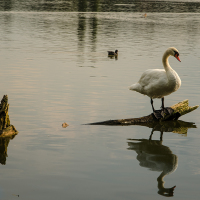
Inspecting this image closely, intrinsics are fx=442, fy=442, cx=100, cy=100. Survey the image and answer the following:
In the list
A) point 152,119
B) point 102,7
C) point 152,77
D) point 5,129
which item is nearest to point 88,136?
point 5,129

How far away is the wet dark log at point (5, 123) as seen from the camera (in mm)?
10719

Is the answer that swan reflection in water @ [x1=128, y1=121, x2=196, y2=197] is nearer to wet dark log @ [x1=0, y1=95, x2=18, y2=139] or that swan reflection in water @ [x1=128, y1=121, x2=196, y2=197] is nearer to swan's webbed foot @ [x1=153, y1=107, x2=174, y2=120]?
swan's webbed foot @ [x1=153, y1=107, x2=174, y2=120]

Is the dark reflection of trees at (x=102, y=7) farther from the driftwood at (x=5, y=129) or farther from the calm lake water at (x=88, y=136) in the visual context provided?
the driftwood at (x=5, y=129)

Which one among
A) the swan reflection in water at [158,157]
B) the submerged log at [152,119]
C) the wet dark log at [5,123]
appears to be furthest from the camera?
the submerged log at [152,119]

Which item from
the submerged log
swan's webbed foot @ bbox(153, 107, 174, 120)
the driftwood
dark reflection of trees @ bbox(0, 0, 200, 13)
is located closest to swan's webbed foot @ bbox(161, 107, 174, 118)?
swan's webbed foot @ bbox(153, 107, 174, 120)

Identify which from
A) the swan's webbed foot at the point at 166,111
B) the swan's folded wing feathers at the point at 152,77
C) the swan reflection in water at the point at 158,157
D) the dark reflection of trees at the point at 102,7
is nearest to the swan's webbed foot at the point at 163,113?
the swan's webbed foot at the point at 166,111

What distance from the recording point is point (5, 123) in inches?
429

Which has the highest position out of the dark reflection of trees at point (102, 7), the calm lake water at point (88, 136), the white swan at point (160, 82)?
the white swan at point (160, 82)

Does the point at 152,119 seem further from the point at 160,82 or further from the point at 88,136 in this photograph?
the point at 88,136

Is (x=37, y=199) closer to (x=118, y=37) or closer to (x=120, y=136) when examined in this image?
(x=120, y=136)

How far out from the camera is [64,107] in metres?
14.3

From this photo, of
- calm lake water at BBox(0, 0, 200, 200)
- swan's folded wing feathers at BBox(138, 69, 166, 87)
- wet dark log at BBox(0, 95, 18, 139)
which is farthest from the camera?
swan's folded wing feathers at BBox(138, 69, 166, 87)

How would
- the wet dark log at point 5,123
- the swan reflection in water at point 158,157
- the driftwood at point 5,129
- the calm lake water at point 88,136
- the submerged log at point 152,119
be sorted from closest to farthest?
1. the calm lake water at point 88,136
2. the swan reflection in water at point 158,157
3. the driftwood at point 5,129
4. the wet dark log at point 5,123
5. the submerged log at point 152,119

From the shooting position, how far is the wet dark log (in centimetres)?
1072
